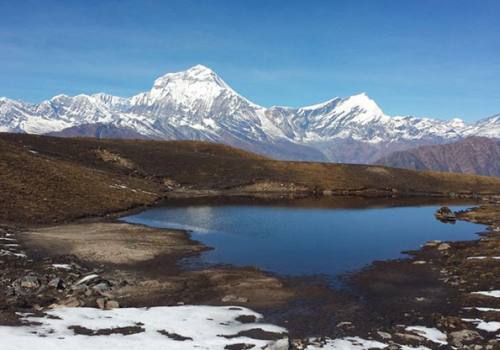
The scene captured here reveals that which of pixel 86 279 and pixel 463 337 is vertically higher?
pixel 86 279

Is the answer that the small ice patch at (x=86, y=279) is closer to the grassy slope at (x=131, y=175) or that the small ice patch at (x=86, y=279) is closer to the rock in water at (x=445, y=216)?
the grassy slope at (x=131, y=175)

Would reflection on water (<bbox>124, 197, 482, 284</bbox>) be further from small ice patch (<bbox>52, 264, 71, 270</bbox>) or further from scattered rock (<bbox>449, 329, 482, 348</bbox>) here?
scattered rock (<bbox>449, 329, 482, 348</bbox>)

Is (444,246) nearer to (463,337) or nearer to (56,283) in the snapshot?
(463,337)

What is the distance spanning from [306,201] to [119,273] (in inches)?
2956

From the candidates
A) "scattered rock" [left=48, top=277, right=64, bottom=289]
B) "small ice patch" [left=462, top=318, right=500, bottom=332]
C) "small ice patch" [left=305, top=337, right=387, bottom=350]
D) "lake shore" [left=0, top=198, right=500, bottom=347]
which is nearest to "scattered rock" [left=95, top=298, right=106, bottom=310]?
"lake shore" [left=0, top=198, right=500, bottom=347]

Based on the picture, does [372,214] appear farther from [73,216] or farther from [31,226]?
[31,226]

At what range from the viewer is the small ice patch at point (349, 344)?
25719 mm

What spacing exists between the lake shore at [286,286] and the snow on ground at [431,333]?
683 millimetres

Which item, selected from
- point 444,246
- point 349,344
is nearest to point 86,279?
point 349,344

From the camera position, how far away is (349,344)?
26.5m

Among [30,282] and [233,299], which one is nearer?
[30,282]

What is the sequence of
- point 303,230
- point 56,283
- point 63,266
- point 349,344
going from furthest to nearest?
point 303,230 < point 63,266 < point 56,283 < point 349,344

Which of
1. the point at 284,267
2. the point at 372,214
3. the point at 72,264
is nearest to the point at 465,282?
the point at 284,267

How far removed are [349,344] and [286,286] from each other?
1304 centimetres
